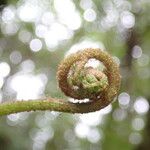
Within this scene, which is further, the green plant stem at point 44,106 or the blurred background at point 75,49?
the blurred background at point 75,49

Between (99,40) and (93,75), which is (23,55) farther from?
(93,75)

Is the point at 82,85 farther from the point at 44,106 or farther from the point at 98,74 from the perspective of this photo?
the point at 44,106

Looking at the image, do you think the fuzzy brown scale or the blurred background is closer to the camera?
the fuzzy brown scale

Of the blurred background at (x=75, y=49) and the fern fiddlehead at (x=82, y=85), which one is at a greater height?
the fern fiddlehead at (x=82, y=85)

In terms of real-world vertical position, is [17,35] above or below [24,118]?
above

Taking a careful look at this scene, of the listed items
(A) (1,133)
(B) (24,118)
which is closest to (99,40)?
(B) (24,118)

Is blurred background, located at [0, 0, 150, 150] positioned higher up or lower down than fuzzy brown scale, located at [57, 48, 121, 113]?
lower down

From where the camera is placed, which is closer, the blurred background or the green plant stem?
the green plant stem
